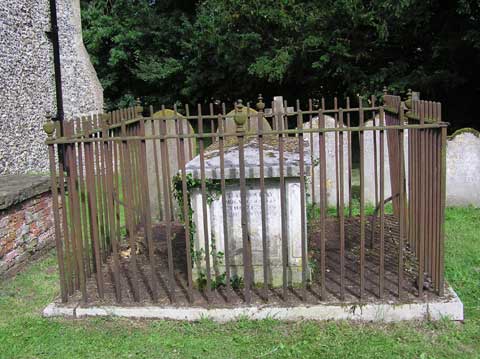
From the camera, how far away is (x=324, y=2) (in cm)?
1598

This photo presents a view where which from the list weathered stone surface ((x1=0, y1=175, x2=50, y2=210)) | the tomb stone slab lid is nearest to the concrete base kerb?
the tomb stone slab lid

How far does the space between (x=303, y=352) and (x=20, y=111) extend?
1221cm

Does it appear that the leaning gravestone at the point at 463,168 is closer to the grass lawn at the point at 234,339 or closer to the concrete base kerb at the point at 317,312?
the grass lawn at the point at 234,339

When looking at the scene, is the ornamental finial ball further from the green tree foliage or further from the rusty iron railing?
the green tree foliage

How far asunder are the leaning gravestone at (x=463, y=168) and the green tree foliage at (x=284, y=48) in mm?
5266

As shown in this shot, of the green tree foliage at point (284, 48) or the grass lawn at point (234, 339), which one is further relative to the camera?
the green tree foliage at point (284, 48)

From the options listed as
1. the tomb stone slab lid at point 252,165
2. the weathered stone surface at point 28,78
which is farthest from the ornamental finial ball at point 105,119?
the weathered stone surface at point 28,78

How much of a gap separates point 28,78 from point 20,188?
931 centimetres

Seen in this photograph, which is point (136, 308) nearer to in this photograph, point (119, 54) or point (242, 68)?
point (242, 68)

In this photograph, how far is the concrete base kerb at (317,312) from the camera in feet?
14.0

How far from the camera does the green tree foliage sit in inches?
549

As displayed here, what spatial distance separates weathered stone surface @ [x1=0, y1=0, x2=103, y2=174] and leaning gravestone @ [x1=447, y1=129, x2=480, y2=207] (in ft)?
34.2

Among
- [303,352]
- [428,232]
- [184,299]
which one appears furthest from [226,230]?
[428,232]

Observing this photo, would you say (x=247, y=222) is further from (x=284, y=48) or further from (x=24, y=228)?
(x=284, y=48)
